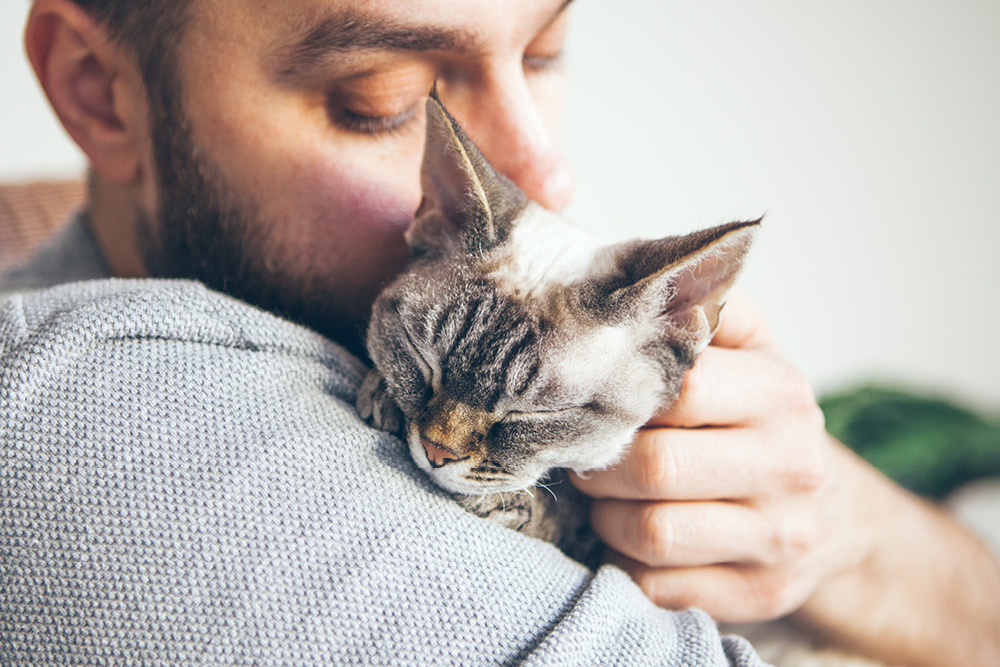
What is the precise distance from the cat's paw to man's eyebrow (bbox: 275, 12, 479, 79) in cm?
51

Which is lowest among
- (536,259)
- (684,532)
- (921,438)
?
(921,438)

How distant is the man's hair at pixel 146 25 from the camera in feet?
3.69

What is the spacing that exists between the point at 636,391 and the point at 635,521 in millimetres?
219

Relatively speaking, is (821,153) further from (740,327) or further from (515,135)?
(515,135)

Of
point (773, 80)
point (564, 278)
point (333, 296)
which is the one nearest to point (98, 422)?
point (333, 296)

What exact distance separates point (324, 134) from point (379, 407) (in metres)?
0.49

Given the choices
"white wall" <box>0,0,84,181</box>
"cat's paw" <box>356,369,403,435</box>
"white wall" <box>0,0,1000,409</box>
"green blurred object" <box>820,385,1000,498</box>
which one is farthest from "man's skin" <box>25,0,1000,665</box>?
"white wall" <box>0,0,1000,409</box>

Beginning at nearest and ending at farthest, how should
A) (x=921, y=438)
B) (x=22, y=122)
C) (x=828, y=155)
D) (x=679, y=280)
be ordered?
1. (x=679, y=280)
2. (x=921, y=438)
3. (x=22, y=122)
4. (x=828, y=155)

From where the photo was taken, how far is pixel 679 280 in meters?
0.93

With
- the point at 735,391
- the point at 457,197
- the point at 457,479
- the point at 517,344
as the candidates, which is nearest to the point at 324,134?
the point at 457,197

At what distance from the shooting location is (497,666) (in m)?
0.70

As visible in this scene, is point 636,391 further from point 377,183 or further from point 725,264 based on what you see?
point 377,183

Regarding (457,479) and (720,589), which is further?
(720,589)

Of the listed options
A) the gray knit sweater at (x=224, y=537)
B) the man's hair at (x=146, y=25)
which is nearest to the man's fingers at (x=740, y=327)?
the gray knit sweater at (x=224, y=537)
